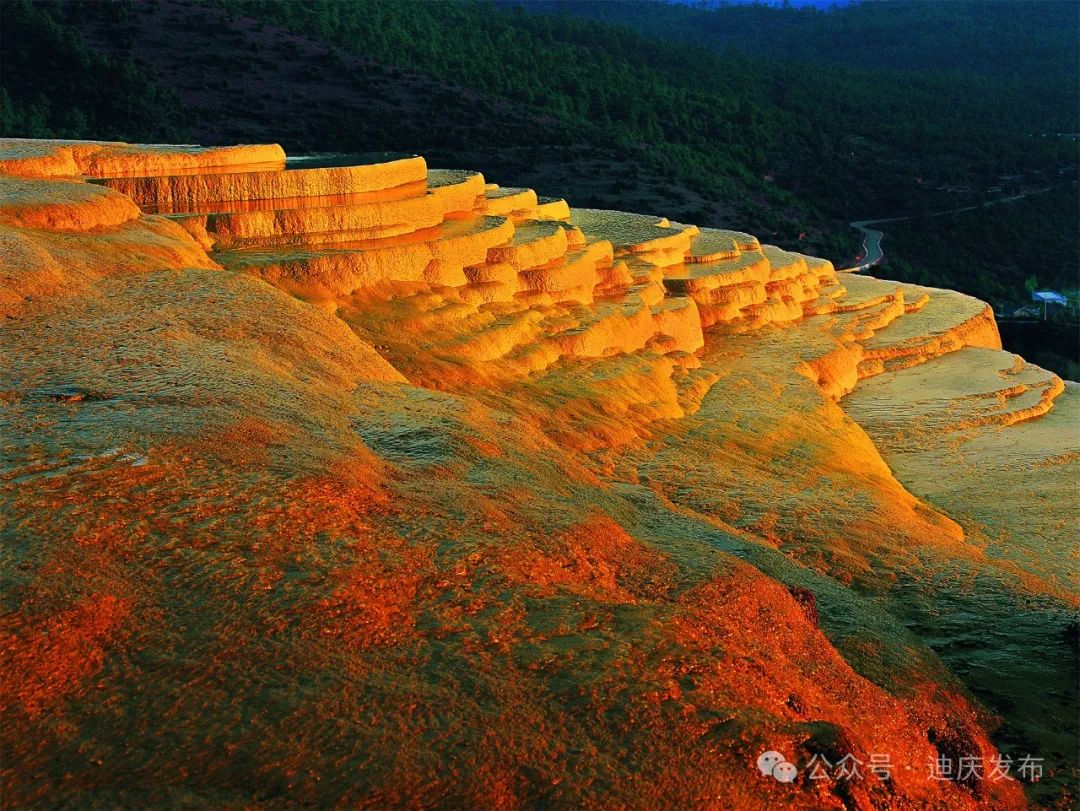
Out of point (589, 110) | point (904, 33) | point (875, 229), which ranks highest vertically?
point (904, 33)

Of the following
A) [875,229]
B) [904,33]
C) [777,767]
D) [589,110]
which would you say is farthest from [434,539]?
[904,33]

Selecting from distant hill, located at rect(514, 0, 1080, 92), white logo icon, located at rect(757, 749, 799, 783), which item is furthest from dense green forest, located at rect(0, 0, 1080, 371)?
white logo icon, located at rect(757, 749, 799, 783)

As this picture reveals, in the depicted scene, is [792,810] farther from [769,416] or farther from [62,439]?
[769,416]

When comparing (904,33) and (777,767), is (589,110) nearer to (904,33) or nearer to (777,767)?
(777,767)

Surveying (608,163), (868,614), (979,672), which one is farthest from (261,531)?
(608,163)

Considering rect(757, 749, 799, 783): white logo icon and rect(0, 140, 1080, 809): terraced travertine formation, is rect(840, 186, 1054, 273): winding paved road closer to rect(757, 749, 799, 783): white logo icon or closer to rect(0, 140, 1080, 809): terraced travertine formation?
rect(0, 140, 1080, 809): terraced travertine formation
